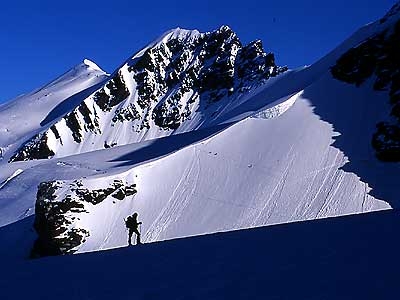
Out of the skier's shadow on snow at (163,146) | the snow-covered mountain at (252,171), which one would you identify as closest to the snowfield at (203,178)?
the snow-covered mountain at (252,171)

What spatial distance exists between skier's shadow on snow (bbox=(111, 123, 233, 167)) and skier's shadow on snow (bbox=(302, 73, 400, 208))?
35.3 feet

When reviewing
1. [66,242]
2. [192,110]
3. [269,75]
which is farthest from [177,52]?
[66,242]

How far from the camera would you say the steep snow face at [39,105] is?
126 metres

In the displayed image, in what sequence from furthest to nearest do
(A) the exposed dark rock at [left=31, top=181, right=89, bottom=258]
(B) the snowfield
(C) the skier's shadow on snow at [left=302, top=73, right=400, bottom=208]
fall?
1. (C) the skier's shadow on snow at [left=302, top=73, right=400, bottom=208]
2. (A) the exposed dark rock at [left=31, top=181, right=89, bottom=258]
3. (B) the snowfield

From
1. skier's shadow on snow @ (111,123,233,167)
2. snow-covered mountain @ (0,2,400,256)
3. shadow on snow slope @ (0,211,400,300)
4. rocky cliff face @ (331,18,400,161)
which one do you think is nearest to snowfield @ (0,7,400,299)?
shadow on snow slope @ (0,211,400,300)

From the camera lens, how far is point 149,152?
205 feet

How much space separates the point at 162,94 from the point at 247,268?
12145 cm

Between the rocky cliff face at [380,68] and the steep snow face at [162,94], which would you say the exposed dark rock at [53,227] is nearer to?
the rocky cliff face at [380,68]

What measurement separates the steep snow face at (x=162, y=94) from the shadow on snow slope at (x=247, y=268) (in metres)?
99.0

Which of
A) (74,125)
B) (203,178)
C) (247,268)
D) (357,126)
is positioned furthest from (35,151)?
(247,268)

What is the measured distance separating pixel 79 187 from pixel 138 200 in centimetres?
509

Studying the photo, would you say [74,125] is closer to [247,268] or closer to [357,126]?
[357,126]

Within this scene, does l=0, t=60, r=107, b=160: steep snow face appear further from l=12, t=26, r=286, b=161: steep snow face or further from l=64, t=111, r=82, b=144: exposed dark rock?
l=12, t=26, r=286, b=161: steep snow face

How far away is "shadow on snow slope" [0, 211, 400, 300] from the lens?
554 cm
